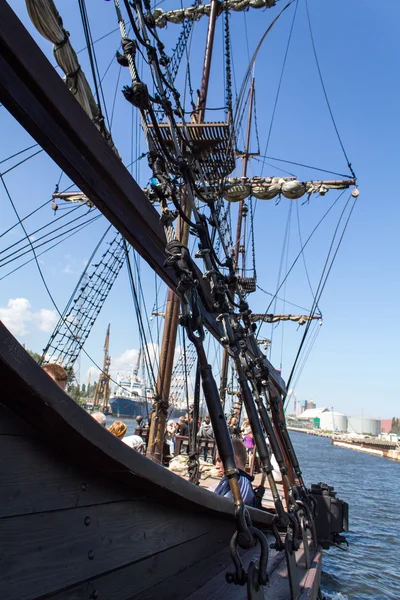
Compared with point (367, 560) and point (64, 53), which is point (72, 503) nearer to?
point (64, 53)

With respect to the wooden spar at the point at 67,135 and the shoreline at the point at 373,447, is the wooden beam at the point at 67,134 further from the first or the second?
the shoreline at the point at 373,447

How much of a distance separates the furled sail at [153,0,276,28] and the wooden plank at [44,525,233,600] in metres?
14.5

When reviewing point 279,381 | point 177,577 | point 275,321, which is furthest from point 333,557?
point 275,321

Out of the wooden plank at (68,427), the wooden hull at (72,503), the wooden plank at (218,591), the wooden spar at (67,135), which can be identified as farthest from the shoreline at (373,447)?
Answer: the wooden plank at (68,427)

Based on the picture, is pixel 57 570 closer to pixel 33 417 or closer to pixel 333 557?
pixel 33 417

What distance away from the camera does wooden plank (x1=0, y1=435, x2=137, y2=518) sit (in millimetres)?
1240

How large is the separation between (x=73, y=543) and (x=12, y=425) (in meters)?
0.45

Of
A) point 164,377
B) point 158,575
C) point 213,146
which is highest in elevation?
point 213,146

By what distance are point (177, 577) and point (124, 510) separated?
0.68 meters

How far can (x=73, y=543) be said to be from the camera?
1424 mm

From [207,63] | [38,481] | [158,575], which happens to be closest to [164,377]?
[158,575]

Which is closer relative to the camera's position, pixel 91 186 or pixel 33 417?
pixel 33 417

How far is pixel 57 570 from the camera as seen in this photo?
1.36 m

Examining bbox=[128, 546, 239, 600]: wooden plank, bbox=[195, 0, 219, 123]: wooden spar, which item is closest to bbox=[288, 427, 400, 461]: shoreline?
bbox=[195, 0, 219, 123]: wooden spar
